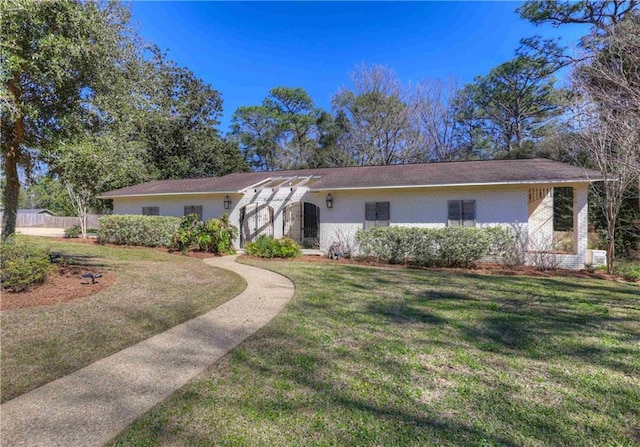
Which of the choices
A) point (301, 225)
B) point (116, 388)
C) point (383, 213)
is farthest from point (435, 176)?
point (116, 388)

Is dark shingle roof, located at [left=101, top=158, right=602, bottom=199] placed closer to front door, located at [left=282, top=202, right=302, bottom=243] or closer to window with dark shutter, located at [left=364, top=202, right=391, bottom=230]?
window with dark shutter, located at [left=364, top=202, right=391, bottom=230]

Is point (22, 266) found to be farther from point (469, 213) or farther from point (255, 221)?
point (469, 213)

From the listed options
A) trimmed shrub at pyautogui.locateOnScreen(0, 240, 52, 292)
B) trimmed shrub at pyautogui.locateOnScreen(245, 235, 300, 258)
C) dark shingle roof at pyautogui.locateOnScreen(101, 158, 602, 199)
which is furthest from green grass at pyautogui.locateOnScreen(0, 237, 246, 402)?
dark shingle roof at pyautogui.locateOnScreen(101, 158, 602, 199)

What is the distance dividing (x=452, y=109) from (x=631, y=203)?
58.7 feet

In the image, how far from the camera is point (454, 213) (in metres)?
11.7

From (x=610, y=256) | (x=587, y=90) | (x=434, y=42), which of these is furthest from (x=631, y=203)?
(x=434, y=42)

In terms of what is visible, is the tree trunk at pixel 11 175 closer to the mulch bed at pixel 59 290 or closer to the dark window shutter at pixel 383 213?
the mulch bed at pixel 59 290

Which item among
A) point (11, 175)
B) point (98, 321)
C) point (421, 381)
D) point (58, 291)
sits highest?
point (11, 175)

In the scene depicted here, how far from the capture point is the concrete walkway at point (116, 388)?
244cm

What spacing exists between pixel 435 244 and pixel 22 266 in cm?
1050

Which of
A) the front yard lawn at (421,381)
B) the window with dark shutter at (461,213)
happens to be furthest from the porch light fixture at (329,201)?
the front yard lawn at (421,381)

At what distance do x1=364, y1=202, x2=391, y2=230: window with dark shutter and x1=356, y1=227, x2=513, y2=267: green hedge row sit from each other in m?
1.10

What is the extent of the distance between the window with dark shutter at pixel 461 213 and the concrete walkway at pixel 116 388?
8831mm

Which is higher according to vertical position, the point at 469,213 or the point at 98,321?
the point at 469,213
